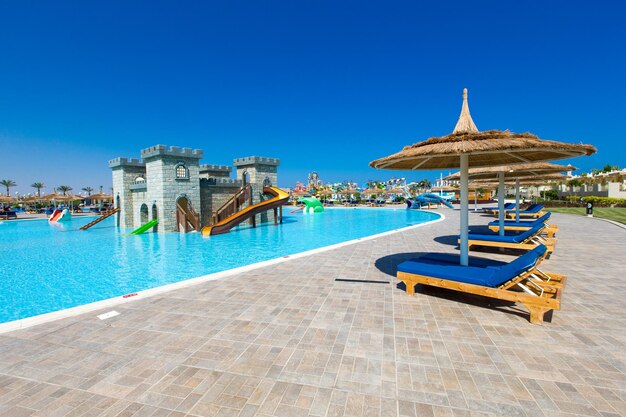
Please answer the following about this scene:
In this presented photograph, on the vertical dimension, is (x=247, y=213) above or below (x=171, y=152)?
below

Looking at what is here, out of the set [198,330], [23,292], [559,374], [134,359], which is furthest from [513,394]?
[23,292]

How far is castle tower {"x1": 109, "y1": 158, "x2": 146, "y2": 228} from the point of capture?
70.8 feet

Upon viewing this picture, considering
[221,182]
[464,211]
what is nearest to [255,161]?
[221,182]

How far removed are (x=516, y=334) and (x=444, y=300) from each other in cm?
131

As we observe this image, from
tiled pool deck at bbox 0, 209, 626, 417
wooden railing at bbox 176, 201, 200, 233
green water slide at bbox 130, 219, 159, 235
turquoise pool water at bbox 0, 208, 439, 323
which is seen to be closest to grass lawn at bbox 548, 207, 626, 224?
tiled pool deck at bbox 0, 209, 626, 417

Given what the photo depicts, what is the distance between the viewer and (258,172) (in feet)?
74.6

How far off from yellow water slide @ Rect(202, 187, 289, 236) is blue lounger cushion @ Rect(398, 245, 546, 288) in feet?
46.9

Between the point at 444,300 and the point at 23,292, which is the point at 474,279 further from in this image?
the point at 23,292

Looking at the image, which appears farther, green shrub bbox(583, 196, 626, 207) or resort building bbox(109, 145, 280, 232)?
green shrub bbox(583, 196, 626, 207)

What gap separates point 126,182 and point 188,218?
7433mm

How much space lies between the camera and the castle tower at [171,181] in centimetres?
1791

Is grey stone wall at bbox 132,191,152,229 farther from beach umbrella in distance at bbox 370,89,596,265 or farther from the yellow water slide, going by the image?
beach umbrella in distance at bbox 370,89,596,265

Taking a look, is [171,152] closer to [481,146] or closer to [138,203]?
[138,203]

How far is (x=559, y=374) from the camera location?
113 inches
